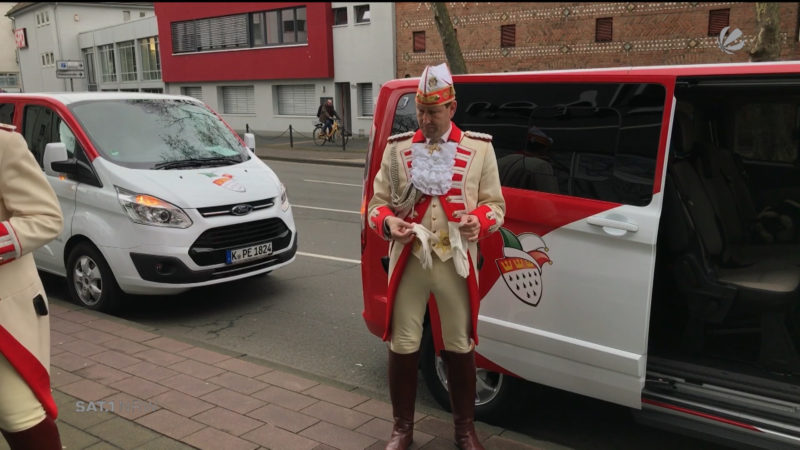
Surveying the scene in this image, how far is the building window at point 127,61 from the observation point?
1775 inches

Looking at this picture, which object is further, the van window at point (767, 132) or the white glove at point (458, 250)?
the van window at point (767, 132)

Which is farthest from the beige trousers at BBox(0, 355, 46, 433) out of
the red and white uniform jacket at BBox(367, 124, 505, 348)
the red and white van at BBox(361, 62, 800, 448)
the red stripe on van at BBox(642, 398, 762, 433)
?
the red stripe on van at BBox(642, 398, 762, 433)

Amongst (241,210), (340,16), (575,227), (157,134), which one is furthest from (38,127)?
(340,16)

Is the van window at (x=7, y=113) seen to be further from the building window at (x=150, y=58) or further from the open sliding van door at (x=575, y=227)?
the building window at (x=150, y=58)

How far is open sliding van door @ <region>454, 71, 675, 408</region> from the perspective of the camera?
304 cm

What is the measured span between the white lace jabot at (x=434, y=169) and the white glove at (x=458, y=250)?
0.60ft

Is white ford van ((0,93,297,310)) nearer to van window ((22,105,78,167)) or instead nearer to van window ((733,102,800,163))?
van window ((22,105,78,167))

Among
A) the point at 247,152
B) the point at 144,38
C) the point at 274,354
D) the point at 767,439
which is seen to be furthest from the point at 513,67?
the point at 144,38

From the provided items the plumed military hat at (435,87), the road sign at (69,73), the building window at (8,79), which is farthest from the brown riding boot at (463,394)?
the building window at (8,79)

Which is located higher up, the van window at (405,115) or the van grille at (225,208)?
the van window at (405,115)

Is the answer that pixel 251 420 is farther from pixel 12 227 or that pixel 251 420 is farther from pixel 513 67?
pixel 513 67

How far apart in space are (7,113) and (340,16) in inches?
981

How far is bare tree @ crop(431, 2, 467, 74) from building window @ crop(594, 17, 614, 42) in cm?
653

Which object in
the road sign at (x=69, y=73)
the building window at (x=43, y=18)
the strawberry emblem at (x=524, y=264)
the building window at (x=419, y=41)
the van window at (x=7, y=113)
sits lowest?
the strawberry emblem at (x=524, y=264)
